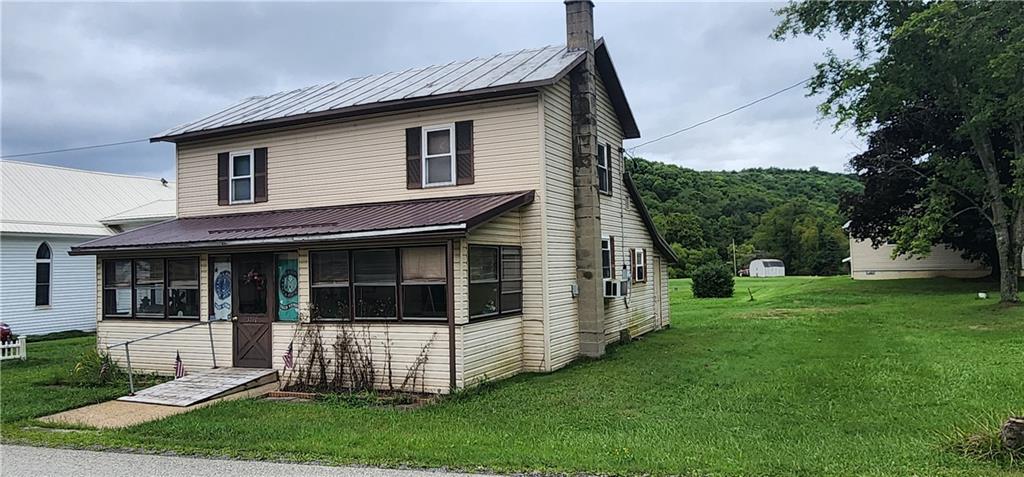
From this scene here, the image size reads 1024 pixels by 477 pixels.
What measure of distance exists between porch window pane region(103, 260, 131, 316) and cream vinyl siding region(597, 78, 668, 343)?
1025 cm

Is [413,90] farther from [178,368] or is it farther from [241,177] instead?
[178,368]

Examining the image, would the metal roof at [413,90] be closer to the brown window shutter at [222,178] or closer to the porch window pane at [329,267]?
the brown window shutter at [222,178]

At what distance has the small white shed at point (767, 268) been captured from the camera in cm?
6581

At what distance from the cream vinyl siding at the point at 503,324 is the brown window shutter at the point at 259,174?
6.11 m

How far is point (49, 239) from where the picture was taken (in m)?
23.3

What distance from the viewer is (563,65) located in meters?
14.0

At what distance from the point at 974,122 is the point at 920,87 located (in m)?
2.18

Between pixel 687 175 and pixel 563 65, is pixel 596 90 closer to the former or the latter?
pixel 563 65

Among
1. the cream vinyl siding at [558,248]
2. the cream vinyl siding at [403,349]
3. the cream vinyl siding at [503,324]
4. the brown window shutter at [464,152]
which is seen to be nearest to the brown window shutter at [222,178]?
the cream vinyl siding at [403,349]

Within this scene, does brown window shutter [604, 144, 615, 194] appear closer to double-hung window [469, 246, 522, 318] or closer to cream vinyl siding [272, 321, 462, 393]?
double-hung window [469, 246, 522, 318]

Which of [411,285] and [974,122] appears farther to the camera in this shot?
[974,122]

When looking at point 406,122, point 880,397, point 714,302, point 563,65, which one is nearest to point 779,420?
point 880,397

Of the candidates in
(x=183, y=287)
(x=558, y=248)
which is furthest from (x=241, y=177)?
(x=558, y=248)

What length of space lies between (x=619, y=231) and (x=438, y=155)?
18.1 feet
